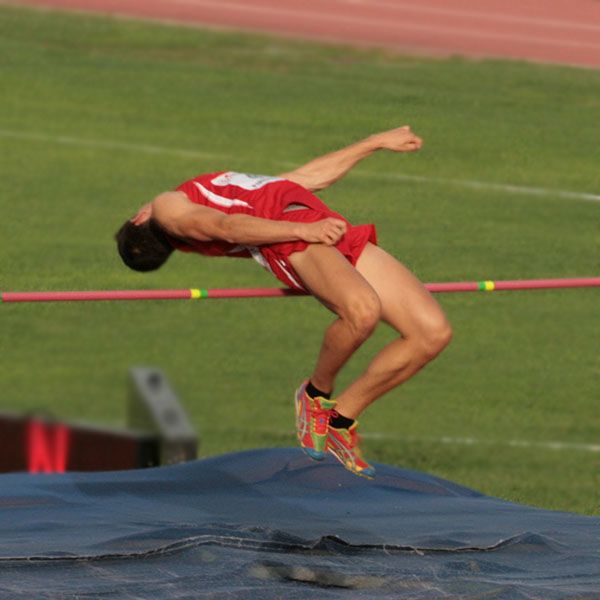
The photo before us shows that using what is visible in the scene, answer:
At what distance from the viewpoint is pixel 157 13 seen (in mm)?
17516

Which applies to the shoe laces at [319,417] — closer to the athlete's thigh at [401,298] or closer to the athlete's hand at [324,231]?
the athlete's thigh at [401,298]

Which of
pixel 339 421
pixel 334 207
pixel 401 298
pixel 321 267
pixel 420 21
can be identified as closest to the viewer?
pixel 321 267

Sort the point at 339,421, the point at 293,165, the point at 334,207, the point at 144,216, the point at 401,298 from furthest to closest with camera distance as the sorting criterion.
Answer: the point at 293,165, the point at 334,207, the point at 144,216, the point at 339,421, the point at 401,298

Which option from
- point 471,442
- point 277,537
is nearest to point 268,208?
point 277,537

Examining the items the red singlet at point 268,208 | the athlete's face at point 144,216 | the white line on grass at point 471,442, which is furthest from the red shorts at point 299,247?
the white line on grass at point 471,442

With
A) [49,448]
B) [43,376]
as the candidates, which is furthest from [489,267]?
[49,448]

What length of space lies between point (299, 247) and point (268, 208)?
8.5 inches

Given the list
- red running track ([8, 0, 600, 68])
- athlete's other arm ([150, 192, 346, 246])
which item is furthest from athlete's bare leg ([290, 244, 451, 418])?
red running track ([8, 0, 600, 68])

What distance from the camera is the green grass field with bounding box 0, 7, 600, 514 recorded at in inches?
414

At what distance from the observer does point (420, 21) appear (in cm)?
1778

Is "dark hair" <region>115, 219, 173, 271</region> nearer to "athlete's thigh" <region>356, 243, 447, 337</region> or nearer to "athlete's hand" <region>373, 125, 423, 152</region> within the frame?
"athlete's thigh" <region>356, 243, 447, 337</region>

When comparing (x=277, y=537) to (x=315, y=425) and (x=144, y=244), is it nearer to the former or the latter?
A: (x=315, y=425)

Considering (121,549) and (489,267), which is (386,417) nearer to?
(489,267)

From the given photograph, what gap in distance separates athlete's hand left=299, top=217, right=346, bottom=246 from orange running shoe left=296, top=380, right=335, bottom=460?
0.64 metres
